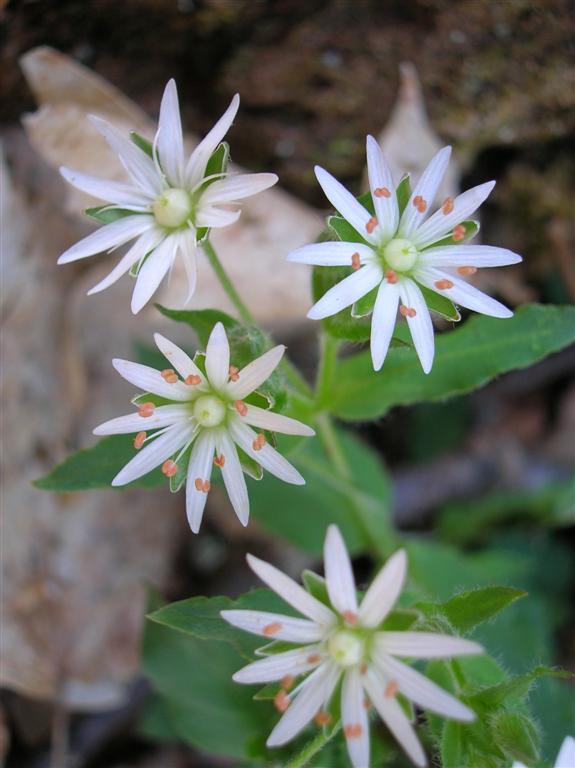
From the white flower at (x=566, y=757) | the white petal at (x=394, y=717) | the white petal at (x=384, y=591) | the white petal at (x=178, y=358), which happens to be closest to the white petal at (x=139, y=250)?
the white petal at (x=178, y=358)

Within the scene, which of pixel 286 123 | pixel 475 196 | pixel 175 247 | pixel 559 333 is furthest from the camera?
pixel 286 123

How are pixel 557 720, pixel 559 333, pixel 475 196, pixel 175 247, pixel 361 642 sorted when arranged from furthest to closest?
pixel 557 720 → pixel 559 333 → pixel 175 247 → pixel 475 196 → pixel 361 642

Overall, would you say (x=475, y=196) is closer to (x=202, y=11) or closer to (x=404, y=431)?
(x=202, y=11)

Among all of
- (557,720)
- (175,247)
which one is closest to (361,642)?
(175,247)

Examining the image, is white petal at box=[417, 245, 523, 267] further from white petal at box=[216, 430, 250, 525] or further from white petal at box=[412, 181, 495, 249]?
white petal at box=[216, 430, 250, 525]

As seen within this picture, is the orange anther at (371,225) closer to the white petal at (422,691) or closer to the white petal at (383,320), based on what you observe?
the white petal at (383,320)

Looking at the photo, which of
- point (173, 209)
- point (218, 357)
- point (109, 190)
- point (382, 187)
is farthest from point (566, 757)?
point (109, 190)
